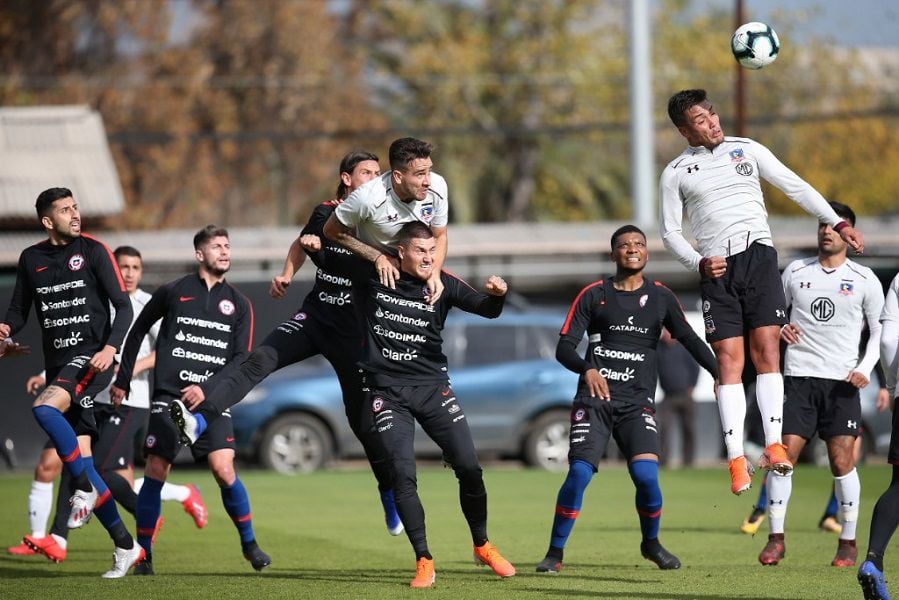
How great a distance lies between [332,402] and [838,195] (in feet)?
119

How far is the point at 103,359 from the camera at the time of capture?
9.72m

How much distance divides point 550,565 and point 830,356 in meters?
2.76

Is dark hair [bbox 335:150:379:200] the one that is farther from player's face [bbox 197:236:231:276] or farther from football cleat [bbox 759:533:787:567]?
football cleat [bbox 759:533:787:567]

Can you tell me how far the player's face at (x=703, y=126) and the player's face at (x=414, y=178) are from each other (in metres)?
1.70

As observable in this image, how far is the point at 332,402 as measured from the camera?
19.3 m

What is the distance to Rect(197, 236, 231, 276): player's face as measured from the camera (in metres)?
10.3

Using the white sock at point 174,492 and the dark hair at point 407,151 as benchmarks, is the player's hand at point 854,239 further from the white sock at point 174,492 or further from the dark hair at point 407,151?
the white sock at point 174,492

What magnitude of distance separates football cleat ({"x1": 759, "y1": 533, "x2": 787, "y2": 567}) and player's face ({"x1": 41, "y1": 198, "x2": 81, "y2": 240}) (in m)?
5.26

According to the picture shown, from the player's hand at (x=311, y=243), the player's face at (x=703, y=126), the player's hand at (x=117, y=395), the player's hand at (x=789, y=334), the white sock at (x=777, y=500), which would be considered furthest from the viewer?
the white sock at (x=777, y=500)

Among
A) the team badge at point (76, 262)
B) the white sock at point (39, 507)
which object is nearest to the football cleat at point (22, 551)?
the white sock at point (39, 507)

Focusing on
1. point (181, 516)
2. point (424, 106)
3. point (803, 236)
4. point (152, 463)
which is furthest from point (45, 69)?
point (152, 463)

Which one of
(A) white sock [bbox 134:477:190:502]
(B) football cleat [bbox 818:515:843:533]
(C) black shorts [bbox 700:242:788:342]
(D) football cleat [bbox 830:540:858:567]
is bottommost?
(B) football cleat [bbox 818:515:843:533]

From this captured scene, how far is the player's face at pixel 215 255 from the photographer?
10312 mm

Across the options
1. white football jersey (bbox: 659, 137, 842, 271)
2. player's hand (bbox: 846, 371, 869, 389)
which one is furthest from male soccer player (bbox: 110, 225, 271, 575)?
player's hand (bbox: 846, 371, 869, 389)
